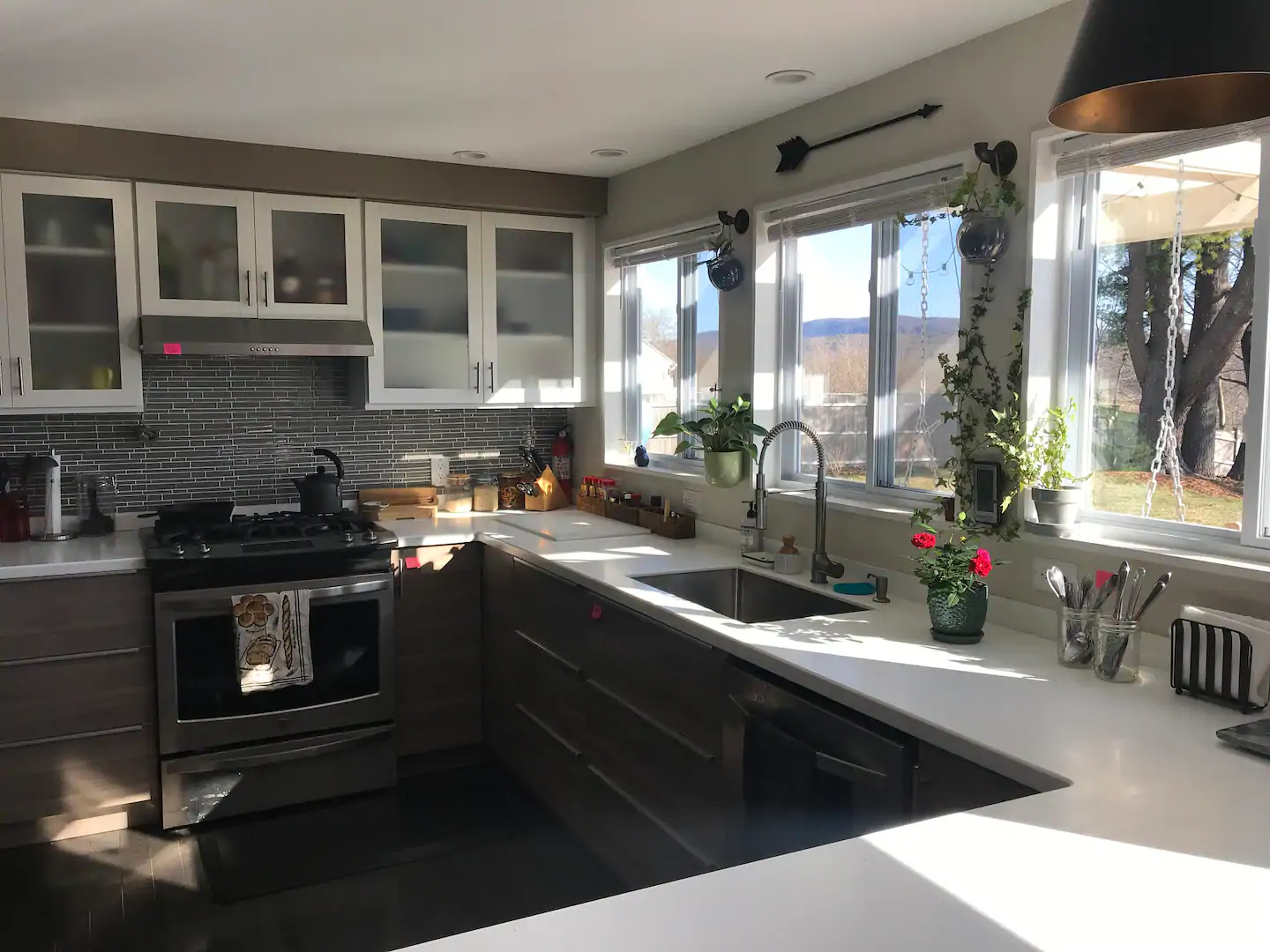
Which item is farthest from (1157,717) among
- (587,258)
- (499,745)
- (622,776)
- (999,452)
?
(587,258)

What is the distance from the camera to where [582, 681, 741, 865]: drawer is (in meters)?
2.39

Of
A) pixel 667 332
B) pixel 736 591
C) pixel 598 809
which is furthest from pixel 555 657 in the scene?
pixel 667 332

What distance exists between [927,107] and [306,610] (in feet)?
8.19

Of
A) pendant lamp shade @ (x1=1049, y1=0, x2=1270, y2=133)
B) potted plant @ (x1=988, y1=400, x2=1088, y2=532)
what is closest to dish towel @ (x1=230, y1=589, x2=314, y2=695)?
potted plant @ (x1=988, y1=400, x2=1088, y2=532)

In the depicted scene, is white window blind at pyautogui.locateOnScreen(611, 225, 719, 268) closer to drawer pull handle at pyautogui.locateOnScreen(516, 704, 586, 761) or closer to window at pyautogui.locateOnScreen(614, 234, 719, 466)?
window at pyautogui.locateOnScreen(614, 234, 719, 466)

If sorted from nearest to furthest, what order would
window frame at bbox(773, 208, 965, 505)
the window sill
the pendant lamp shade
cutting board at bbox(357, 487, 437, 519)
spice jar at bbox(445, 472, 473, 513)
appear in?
the pendant lamp shade
the window sill
window frame at bbox(773, 208, 965, 505)
cutting board at bbox(357, 487, 437, 519)
spice jar at bbox(445, 472, 473, 513)

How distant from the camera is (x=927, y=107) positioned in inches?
104

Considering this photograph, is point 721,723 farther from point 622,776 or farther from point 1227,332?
point 1227,332

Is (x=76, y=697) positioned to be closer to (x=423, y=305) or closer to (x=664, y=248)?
(x=423, y=305)

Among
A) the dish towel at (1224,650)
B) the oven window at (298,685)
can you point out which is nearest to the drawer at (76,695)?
the oven window at (298,685)

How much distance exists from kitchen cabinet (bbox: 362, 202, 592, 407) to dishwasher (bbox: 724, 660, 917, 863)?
228 cm

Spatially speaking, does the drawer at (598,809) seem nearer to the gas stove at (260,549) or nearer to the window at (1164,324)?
the gas stove at (260,549)

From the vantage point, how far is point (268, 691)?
345 cm

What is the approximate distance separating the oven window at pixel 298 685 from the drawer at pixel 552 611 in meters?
0.55
